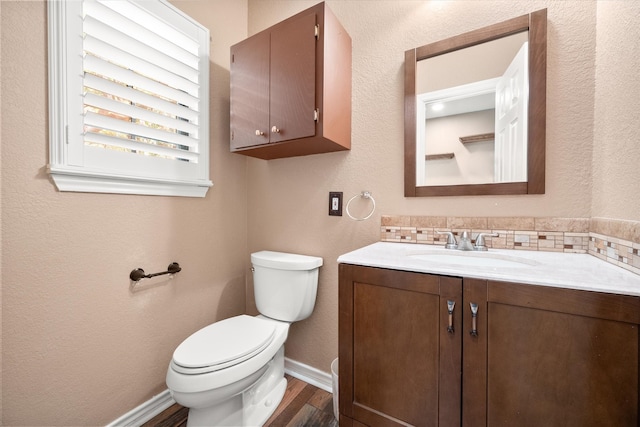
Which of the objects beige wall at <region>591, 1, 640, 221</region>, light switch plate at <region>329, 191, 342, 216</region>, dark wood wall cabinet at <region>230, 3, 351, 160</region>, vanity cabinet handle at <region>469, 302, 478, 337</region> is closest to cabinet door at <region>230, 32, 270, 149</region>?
dark wood wall cabinet at <region>230, 3, 351, 160</region>

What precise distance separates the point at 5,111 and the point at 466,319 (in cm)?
170

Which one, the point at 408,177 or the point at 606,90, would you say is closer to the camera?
the point at 606,90

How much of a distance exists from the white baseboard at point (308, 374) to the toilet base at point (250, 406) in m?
0.14

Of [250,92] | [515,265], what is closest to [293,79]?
[250,92]

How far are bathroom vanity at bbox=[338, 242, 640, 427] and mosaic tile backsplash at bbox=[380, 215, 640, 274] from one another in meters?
0.06

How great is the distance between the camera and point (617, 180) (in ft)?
2.77

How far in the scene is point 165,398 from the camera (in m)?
1.36

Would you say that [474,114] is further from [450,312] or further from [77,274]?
[77,274]

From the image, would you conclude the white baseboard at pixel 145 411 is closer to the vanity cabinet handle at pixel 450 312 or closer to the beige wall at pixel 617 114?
the vanity cabinet handle at pixel 450 312

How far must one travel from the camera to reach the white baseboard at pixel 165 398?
1219 mm

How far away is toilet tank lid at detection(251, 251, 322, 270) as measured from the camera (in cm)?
141

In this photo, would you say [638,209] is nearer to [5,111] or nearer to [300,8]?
[300,8]

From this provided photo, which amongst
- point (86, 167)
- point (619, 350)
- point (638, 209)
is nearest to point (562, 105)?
point (638, 209)

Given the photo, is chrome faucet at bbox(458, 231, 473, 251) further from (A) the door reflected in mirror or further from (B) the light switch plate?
(B) the light switch plate
